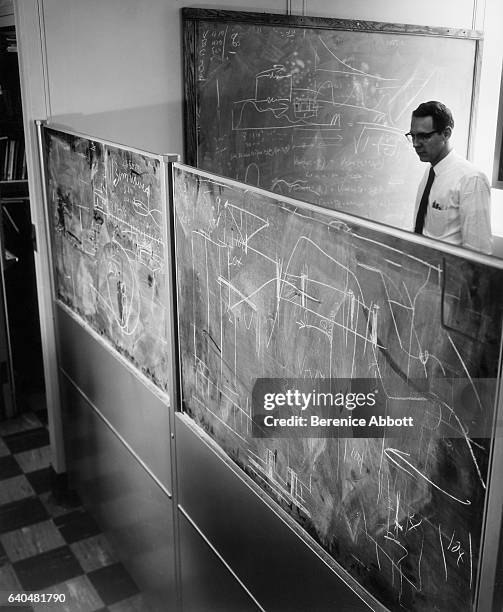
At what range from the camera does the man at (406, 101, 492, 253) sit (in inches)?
117

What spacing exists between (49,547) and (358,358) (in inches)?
86.7

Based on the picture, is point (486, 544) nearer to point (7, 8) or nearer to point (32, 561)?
point (32, 561)

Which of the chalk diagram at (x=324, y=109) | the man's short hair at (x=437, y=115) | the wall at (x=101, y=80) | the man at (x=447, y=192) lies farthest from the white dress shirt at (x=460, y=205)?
the wall at (x=101, y=80)

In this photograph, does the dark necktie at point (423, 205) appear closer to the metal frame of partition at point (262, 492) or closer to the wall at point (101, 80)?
the wall at point (101, 80)

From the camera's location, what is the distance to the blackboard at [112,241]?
7.09ft

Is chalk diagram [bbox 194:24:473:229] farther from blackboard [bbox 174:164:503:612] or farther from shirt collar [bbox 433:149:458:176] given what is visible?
blackboard [bbox 174:164:503:612]

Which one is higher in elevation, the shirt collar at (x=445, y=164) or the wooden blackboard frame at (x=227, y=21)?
the wooden blackboard frame at (x=227, y=21)

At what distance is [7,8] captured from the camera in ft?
12.9

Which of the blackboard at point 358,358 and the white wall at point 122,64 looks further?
the white wall at point 122,64

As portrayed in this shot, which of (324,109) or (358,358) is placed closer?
(358,358)

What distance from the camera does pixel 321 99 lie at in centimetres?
375

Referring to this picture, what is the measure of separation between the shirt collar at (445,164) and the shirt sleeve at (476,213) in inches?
5.0

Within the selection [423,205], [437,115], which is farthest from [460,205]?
[437,115]

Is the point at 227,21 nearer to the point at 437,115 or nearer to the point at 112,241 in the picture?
the point at 437,115
